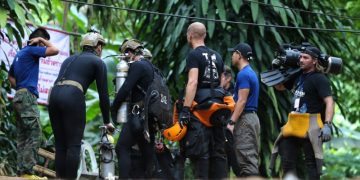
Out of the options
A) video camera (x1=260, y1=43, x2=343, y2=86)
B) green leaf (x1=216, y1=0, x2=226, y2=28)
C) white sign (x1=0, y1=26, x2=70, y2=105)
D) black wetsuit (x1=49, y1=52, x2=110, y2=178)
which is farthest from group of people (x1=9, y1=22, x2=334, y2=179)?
green leaf (x1=216, y1=0, x2=226, y2=28)

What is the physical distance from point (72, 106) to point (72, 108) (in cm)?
2

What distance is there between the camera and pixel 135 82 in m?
10.2

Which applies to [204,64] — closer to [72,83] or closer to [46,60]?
[72,83]

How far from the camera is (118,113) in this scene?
10438mm

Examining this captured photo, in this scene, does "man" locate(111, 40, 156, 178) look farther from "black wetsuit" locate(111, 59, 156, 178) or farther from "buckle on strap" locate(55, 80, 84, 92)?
"buckle on strap" locate(55, 80, 84, 92)

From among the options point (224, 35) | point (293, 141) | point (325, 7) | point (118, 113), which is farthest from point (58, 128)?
point (325, 7)

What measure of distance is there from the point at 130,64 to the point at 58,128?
118cm

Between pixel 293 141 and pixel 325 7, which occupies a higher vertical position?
pixel 325 7

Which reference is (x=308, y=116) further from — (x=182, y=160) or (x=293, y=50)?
(x=182, y=160)

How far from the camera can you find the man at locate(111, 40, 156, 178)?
33.3ft

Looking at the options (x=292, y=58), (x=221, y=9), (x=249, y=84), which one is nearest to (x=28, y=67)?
(x=249, y=84)

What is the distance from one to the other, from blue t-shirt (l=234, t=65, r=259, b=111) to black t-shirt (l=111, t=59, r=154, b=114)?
1.46m

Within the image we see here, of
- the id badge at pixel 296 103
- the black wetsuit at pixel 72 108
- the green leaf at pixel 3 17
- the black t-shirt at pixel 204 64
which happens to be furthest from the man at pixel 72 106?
the id badge at pixel 296 103

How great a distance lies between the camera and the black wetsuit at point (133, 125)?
10.2 m
